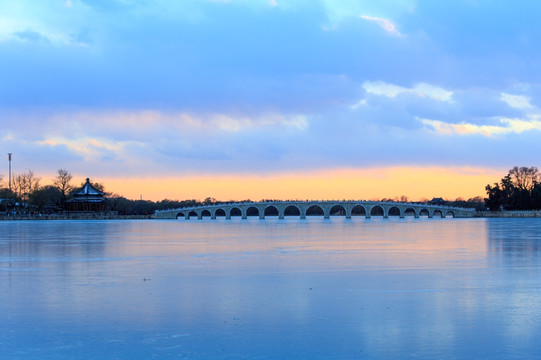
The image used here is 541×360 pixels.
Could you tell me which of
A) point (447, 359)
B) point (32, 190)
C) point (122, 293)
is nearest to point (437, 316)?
point (447, 359)

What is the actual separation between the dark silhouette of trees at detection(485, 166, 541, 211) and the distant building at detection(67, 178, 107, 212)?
8738cm

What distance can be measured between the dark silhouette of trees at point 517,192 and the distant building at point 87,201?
8738 centimetres

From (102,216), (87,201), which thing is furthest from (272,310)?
(87,201)

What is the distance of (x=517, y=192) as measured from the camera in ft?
427

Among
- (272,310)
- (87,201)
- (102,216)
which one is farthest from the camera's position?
(87,201)

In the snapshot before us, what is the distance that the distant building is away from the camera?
123m

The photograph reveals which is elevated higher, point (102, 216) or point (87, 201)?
point (87, 201)

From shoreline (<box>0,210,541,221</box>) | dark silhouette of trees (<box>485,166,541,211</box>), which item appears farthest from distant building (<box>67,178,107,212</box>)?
dark silhouette of trees (<box>485,166,541,211</box>)

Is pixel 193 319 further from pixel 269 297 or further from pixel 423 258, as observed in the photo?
pixel 423 258

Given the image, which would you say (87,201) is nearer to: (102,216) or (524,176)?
(102,216)

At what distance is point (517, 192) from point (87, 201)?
9104cm

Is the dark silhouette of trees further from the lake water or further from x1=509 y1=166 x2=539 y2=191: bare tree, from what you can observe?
the lake water

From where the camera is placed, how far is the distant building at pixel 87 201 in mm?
123250

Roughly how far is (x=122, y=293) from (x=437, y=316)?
25.7ft
